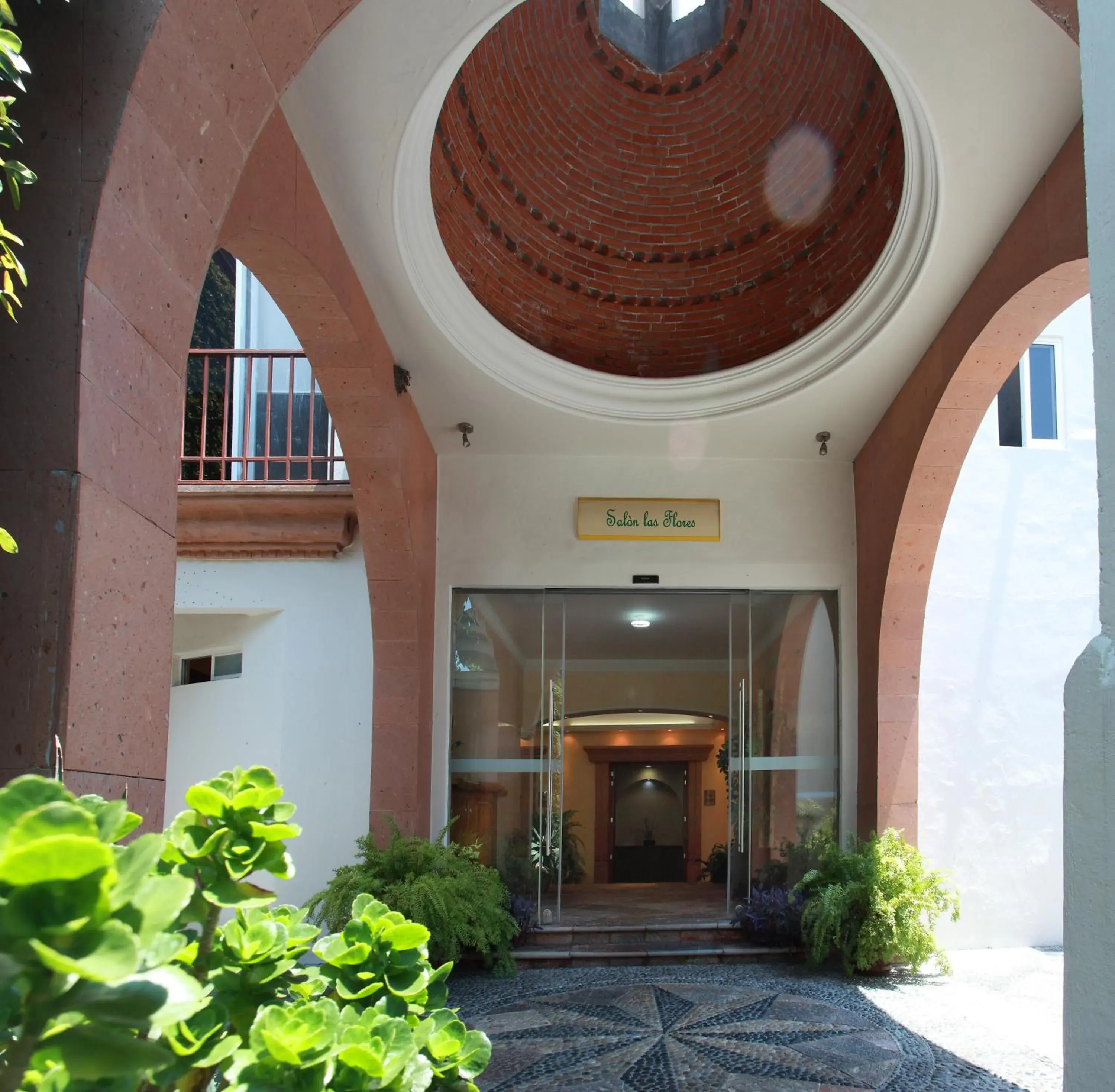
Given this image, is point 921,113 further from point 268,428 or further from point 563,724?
point 268,428

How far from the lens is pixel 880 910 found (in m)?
8.26

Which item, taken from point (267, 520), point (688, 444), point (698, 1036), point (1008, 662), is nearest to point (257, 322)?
point (267, 520)

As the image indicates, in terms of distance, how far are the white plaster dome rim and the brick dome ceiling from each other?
22 centimetres

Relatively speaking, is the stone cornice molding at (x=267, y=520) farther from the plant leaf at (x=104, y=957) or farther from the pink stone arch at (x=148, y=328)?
the plant leaf at (x=104, y=957)

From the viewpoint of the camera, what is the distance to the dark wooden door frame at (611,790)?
62.0 ft

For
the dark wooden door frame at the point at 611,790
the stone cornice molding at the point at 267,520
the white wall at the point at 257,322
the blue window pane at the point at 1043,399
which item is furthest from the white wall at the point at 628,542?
the dark wooden door frame at the point at 611,790

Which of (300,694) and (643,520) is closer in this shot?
(643,520)

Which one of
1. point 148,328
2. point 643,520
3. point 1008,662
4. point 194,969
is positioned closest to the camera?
point 194,969

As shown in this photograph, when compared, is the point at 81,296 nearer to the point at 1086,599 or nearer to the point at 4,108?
the point at 4,108

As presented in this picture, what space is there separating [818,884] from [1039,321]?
14.7ft

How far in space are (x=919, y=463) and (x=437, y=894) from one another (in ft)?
14.9

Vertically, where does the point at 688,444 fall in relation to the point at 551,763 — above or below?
above

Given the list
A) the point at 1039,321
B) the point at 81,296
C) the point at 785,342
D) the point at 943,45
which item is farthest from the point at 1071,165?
the point at 81,296

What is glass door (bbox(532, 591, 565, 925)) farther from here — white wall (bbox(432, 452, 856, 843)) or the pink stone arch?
the pink stone arch
